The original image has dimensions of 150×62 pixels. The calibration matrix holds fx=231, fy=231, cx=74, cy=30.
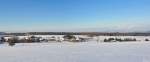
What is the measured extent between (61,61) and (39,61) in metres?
0.70

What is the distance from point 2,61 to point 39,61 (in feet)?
3.99

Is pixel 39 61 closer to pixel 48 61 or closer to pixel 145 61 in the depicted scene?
pixel 48 61

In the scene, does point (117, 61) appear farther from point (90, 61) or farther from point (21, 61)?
point (21, 61)

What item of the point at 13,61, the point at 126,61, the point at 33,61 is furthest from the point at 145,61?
the point at 13,61

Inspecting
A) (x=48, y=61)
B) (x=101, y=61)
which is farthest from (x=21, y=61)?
(x=101, y=61)

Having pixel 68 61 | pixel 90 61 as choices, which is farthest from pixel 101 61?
pixel 68 61

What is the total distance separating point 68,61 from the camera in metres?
7.42

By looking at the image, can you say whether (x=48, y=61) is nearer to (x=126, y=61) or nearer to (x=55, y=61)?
(x=55, y=61)

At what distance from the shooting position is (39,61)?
24.3 feet

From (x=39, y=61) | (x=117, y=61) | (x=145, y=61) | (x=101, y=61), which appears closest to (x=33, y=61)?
(x=39, y=61)

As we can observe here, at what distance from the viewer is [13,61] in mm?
7523

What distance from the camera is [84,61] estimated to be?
7.47 metres

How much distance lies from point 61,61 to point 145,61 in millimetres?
2674

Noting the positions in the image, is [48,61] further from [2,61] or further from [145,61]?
[145,61]
